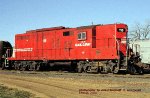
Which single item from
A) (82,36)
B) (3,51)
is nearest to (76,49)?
(82,36)

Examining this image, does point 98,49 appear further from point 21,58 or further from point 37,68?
point 21,58

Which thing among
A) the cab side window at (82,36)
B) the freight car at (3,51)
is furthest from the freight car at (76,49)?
the freight car at (3,51)

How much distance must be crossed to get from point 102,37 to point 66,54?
174 inches

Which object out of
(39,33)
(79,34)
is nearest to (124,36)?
(79,34)

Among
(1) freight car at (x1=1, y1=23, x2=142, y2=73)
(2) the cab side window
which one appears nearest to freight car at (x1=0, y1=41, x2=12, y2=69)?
(1) freight car at (x1=1, y1=23, x2=142, y2=73)

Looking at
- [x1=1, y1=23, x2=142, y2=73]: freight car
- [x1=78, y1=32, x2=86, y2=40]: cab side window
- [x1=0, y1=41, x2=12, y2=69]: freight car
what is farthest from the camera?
[x1=0, y1=41, x2=12, y2=69]: freight car

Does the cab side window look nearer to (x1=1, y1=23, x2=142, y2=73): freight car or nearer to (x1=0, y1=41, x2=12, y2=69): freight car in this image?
(x1=1, y1=23, x2=142, y2=73): freight car

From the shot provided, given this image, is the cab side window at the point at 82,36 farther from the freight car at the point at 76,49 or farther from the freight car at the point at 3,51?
the freight car at the point at 3,51

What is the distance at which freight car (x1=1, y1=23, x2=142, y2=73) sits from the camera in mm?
25844

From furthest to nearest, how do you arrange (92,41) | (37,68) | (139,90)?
(37,68) < (92,41) < (139,90)

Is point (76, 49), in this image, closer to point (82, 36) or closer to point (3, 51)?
point (82, 36)

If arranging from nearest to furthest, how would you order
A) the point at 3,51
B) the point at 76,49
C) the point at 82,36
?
the point at 82,36
the point at 76,49
the point at 3,51

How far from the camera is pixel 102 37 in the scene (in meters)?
26.9

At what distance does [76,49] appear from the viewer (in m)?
28.7
